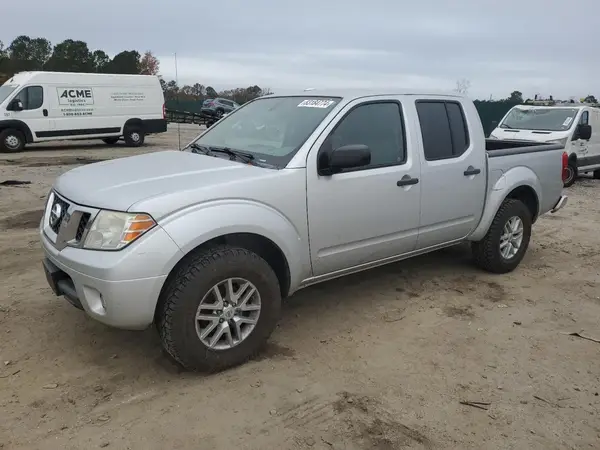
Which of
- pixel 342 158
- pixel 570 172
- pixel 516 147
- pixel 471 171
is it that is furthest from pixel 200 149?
pixel 570 172

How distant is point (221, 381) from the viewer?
3.29 metres

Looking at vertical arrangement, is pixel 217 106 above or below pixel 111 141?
above

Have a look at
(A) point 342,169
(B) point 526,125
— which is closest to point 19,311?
(A) point 342,169

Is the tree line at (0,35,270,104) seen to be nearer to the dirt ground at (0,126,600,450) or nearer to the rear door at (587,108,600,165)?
the rear door at (587,108,600,165)

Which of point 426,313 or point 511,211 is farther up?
point 511,211

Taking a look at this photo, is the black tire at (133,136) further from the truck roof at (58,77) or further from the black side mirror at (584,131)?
the black side mirror at (584,131)

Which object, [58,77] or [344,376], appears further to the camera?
[58,77]

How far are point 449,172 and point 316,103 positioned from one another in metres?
1.32

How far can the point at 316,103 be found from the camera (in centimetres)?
409

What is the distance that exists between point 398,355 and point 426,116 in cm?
203

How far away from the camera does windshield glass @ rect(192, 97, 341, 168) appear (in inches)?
149

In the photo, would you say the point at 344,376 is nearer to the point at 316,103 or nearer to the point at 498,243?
the point at 316,103

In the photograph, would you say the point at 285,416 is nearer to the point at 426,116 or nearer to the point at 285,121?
the point at 285,121

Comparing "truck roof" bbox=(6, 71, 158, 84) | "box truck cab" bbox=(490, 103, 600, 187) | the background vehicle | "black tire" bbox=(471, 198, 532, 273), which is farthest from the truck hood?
the background vehicle
